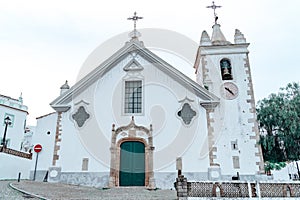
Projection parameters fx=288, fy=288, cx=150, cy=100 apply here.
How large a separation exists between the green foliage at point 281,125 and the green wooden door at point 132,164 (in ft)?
19.1

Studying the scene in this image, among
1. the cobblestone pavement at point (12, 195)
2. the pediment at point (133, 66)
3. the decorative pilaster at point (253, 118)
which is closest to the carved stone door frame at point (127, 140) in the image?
the pediment at point (133, 66)

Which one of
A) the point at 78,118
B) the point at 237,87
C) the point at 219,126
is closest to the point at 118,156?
the point at 78,118

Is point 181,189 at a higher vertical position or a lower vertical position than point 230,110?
lower

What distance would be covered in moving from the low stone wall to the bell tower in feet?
13.9

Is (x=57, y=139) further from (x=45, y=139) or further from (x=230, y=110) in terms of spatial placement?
(x=230, y=110)

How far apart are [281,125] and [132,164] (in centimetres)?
707

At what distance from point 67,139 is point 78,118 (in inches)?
45.6

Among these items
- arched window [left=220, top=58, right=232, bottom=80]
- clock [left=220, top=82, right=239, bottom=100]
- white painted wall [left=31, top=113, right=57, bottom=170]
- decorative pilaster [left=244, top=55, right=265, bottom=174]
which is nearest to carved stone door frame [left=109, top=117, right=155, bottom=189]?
white painted wall [left=31, top=113, right=57, bottom=170]

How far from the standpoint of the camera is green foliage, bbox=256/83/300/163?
12891 millimetres

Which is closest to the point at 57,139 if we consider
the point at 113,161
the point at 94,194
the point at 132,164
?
the point at 113,161

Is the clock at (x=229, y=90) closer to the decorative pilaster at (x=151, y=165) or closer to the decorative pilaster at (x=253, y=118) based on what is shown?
the decorative pilaster at (x=253, y=118)

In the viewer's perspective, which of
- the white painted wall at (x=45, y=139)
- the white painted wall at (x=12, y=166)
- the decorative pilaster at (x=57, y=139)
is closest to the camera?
the decorative pilaster at (x=57, y=139)

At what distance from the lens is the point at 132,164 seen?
13.6 m

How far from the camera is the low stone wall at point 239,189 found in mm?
8500
